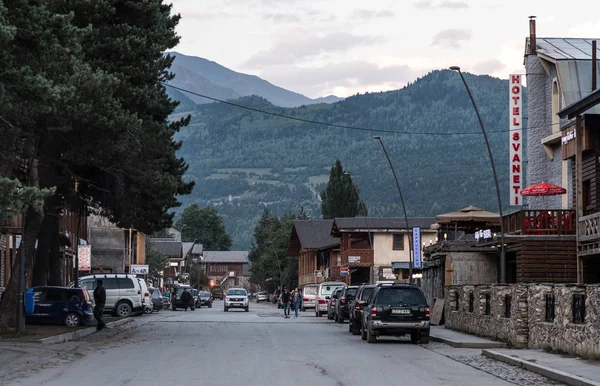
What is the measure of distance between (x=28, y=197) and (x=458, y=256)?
25104mm

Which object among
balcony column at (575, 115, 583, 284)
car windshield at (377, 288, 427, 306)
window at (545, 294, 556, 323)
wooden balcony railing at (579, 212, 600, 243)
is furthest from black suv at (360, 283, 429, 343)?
balcony column at (575, 115, 583, 284)

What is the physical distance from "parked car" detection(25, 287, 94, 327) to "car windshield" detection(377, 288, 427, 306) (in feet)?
41.0

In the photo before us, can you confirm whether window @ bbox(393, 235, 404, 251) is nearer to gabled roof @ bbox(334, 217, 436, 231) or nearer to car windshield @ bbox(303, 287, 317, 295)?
gabled roof @ bbox(334, 217, 436, 231)

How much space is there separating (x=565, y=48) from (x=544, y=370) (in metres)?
32.7

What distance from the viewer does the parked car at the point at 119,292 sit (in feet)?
170

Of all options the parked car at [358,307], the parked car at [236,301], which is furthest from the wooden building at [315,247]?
the parked car at [358,307]

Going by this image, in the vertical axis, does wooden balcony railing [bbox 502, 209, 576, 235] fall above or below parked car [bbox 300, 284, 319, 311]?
above

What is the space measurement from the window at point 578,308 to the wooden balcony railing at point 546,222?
1702 centimetres

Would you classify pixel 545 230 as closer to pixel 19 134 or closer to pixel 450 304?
pixel 450 304

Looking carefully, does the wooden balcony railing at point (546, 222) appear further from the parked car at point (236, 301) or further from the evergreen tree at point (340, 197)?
the evergreen tree at point (340, 197)

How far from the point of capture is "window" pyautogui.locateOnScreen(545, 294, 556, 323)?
23.9m

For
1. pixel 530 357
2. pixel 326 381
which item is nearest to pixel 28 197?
pixel 326 381

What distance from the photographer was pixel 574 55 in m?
46.8

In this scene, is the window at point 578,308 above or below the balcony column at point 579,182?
below
